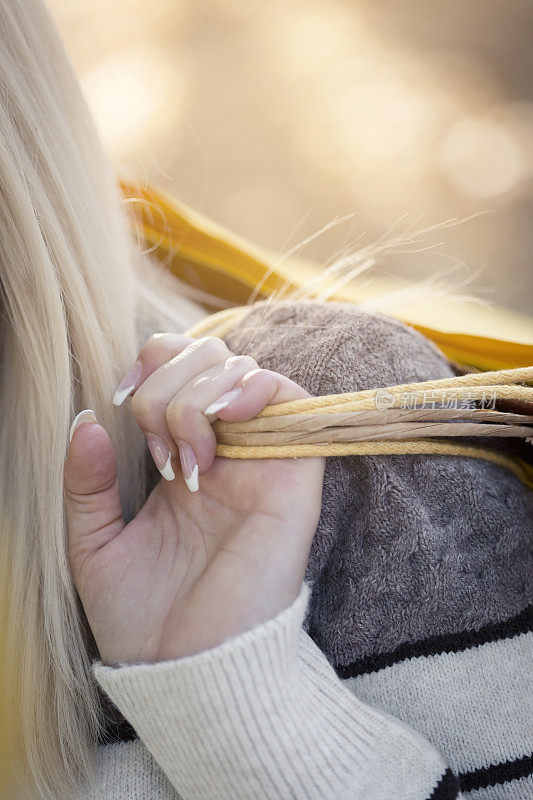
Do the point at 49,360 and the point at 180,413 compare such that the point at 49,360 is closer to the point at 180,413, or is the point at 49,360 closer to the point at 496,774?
the point at 180,413

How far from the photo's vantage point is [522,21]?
2.55 m

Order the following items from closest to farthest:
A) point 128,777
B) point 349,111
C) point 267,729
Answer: point 267,729 < point 128,777 < point 349,111

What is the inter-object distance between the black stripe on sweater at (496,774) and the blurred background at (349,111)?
1.03 meters

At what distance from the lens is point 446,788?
557 mm

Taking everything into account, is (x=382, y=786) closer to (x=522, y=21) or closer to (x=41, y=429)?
(x=41, y=429)

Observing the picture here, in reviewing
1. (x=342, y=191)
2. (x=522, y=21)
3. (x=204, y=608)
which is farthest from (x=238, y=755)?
(x=522, y=21)

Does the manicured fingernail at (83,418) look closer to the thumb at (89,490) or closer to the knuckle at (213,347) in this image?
the thumb at (89,490)

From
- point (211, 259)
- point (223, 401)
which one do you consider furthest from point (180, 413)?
point (211, 259)

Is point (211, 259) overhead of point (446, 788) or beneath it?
overhead

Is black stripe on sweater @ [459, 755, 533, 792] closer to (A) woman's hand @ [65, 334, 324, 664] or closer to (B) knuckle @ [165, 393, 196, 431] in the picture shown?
(A) woman's hand @ [65, 334, 324, 664]

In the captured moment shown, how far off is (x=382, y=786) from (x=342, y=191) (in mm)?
1835

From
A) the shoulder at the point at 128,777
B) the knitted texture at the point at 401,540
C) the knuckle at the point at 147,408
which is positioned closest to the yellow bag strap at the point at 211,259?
the knitted texture at the point at 401,540

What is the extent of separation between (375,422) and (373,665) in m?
0.23

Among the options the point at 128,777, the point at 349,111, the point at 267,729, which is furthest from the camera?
the point at 349,111
